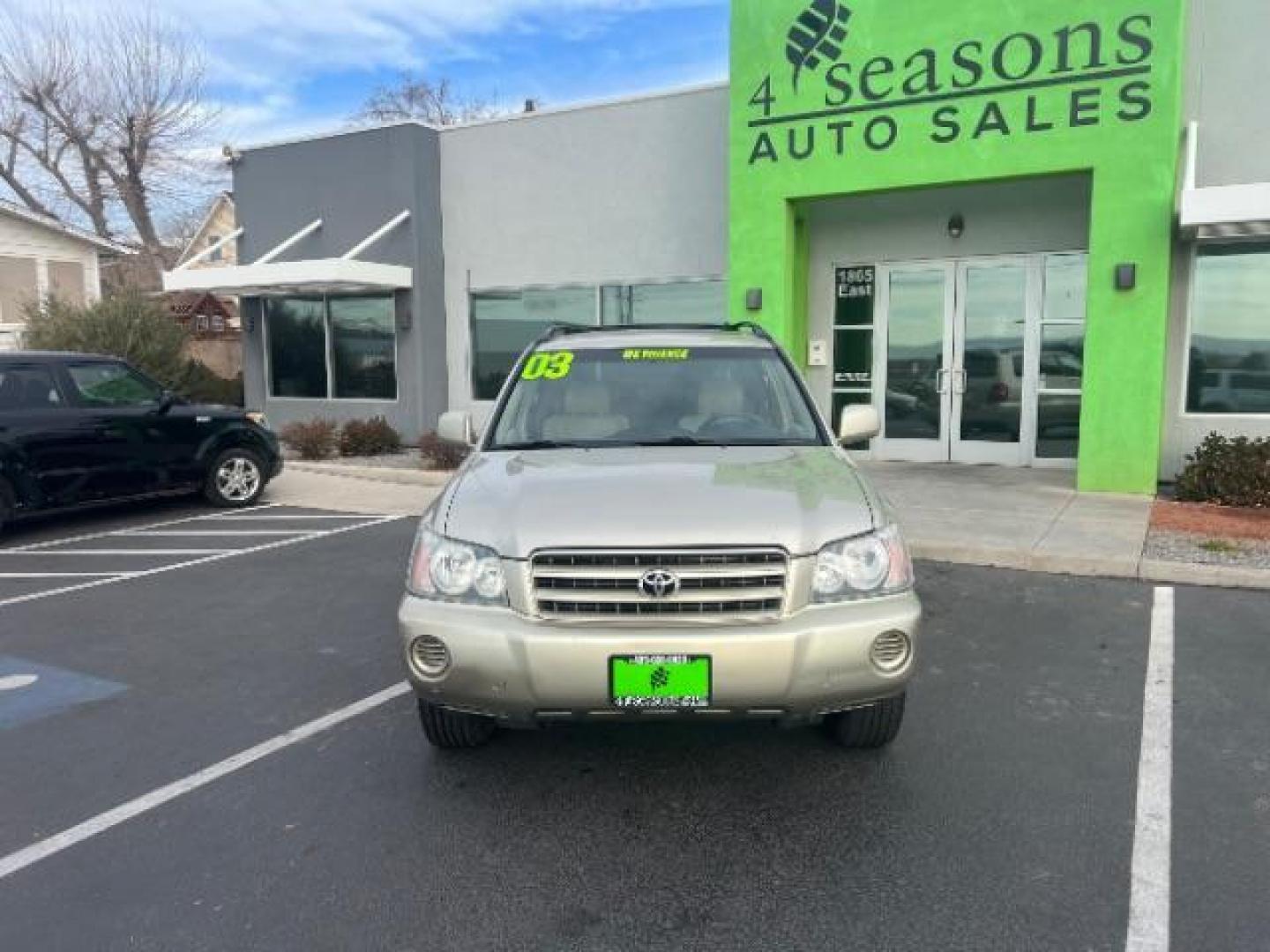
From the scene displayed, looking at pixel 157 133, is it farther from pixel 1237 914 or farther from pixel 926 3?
pixel 1237 914

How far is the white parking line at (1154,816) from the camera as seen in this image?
276 cm

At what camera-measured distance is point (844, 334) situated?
1262 cm

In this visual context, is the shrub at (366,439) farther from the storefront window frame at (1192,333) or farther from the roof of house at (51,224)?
the roof of house at (51,224)

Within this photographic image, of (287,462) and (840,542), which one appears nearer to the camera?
(840,542)

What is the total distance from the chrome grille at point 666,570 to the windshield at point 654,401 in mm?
1173

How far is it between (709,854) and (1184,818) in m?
1.73

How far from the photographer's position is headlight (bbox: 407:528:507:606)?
3273mm

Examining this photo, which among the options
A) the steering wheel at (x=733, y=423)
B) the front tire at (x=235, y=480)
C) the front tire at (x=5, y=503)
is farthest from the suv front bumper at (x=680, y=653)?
the front tire at (x=235, y=480)

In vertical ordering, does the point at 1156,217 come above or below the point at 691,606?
above

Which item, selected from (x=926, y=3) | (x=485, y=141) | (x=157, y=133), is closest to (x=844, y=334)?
(x=926, y=3)

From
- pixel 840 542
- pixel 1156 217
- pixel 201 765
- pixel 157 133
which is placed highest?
pixel 157 133

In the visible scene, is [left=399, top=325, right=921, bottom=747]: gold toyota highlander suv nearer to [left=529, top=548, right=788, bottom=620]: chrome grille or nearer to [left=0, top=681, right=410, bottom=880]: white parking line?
[left=529, top=548, right=788, bottom=620]: chrome grille

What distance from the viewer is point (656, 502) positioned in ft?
11.1

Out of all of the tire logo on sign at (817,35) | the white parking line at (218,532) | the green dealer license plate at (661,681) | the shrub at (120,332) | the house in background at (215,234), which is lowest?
the white parking line at (218,532)
